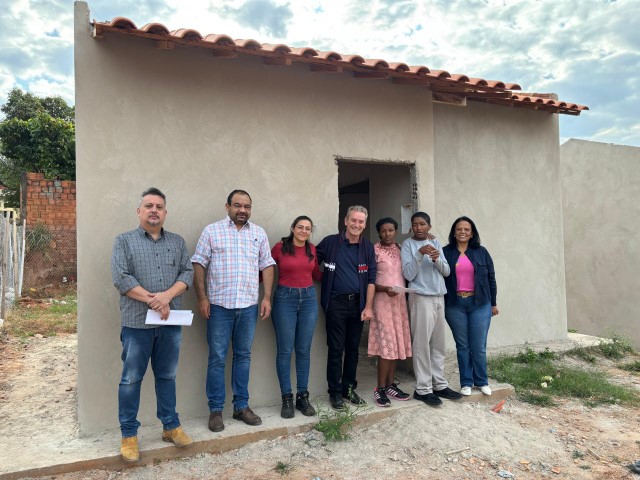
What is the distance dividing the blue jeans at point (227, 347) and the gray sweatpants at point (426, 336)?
5.13 ft

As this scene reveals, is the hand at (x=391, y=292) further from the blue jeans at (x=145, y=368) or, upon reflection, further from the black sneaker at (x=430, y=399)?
the blue jeans at (x=145, y=368)

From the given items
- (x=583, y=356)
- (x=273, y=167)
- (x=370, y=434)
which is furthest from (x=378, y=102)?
(x=583, y=356)

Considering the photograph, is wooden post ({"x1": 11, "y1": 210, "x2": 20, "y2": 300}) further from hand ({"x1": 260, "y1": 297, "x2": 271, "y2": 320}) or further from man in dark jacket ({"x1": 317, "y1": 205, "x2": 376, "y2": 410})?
man in dark jacket ({"x1": 317, "y1": 205, "x2": 376, "y2": 410})

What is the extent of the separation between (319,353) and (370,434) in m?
0.92

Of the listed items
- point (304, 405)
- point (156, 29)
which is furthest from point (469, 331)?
A: point (156, 29)

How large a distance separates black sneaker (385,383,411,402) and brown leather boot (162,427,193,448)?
6.34 ft

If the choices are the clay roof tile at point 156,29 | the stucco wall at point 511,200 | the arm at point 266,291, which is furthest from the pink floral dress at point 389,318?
the clay roof tile at point 156,29

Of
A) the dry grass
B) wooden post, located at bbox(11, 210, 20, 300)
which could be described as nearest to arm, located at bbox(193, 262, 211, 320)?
the dry grass

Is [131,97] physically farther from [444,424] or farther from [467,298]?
[444,424]

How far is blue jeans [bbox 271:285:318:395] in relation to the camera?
3951 mm

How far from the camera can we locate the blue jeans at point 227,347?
12.1 feet

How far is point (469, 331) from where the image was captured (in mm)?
4523

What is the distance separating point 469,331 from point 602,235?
26.2 ft

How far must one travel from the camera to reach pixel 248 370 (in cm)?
384
